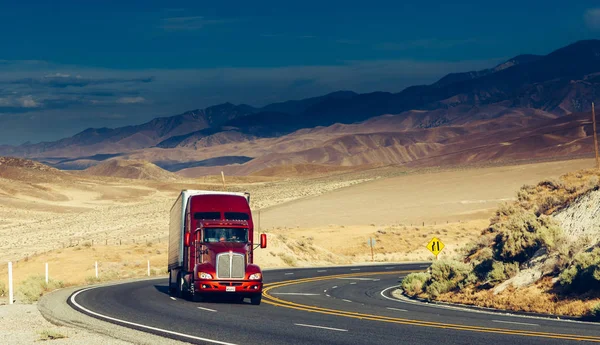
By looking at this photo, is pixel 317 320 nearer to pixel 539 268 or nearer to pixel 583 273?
pixel 583 273

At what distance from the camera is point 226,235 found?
2689 centimetres

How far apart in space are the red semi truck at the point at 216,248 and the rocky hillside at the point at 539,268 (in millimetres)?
7255

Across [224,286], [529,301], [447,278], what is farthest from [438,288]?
[224,286]

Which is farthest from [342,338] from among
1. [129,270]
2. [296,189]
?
[296,189]

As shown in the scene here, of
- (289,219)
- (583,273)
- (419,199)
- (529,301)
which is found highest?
(419,199)

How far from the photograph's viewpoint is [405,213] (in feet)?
308

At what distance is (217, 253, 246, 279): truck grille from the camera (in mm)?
25938

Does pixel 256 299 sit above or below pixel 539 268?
below

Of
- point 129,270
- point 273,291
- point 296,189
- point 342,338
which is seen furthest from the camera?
point 296,189

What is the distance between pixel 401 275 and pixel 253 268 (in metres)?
21.2

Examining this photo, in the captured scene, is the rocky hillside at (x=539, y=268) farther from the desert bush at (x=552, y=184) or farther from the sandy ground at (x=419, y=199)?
the sandy ground at (x=419, y=199)

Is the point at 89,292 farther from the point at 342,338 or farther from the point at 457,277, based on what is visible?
the point at 342,338

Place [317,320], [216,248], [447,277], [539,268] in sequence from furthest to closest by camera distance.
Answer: [447,277] → [539,268] → [216,248] → [317,320]

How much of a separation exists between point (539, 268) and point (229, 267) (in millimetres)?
9643
